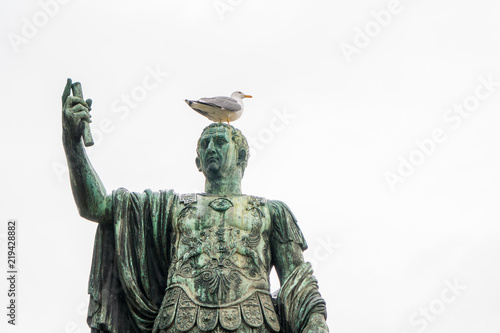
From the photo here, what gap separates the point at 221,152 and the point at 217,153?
0.06 metres

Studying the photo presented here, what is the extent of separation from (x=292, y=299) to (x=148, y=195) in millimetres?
2230

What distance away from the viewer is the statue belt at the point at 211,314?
1170 cm

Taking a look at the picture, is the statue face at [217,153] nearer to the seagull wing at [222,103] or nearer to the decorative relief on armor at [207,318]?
the decorative relief on armor at [207,318]

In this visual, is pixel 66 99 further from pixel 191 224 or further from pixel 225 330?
pixel 225 330

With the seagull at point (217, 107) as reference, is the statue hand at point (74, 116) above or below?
below

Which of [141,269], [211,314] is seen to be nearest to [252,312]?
[211,314]

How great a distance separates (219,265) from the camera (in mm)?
12172

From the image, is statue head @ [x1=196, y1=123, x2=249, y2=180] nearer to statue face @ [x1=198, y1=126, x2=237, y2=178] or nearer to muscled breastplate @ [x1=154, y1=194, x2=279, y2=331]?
statue face @ [x1=198, y1=126, x2=237, y2=178]

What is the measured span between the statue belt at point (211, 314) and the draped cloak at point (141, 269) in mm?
304

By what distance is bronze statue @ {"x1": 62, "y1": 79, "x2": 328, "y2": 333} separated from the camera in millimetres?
11945

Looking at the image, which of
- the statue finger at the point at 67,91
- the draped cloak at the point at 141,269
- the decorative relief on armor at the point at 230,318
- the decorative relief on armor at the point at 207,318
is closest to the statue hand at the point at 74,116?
the statue finger at the point at 67,91

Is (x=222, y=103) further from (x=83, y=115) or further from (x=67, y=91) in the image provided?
(x=83, y=115)

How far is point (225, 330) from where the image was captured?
38.2ft

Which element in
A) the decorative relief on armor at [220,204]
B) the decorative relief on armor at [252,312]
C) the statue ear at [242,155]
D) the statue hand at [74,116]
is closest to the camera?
the decorative relief on armor at [252,312]
